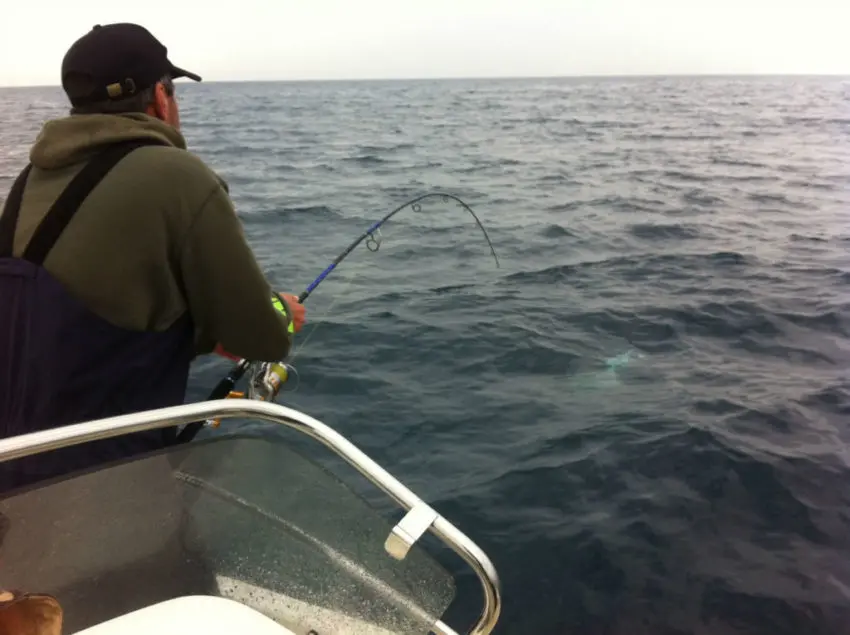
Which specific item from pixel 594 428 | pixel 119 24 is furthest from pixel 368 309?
pixel 119 24

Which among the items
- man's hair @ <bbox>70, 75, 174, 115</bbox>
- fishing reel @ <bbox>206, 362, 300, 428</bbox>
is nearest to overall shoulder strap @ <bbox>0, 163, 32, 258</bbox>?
man's hair @ <bbox>70, 75, 174, 115</bbox>

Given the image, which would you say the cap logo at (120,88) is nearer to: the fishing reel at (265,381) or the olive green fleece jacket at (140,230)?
the olive green fleece jacket at (140,230)

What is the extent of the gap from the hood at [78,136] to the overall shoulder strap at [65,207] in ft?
0.18

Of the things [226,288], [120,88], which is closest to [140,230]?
[226,288]

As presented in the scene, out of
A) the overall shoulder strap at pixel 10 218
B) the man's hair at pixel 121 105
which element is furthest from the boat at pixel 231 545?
the man's hair at pixel 121 105

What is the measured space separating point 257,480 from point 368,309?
593 cm

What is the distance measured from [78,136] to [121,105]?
0.88 feet

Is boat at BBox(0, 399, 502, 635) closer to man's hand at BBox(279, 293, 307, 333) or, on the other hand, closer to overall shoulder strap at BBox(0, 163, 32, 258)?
man's hand at BBox(279, 293, 307, 333)

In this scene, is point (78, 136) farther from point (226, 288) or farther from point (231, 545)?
point (231, 545)

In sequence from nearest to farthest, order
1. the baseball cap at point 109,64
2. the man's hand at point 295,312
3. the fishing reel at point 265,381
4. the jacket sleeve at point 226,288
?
the jacket sleeve at point 226,288
the baseball cap at point 109,64
the man's hand at point 295,312
the fishing reel at point 265,381

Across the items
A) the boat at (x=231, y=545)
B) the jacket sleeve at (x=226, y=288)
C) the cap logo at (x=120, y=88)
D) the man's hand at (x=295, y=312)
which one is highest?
the cap logo at (x=120, y=88)

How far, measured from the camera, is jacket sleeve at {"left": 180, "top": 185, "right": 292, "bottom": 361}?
2141mm

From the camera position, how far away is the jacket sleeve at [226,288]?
2141 mm

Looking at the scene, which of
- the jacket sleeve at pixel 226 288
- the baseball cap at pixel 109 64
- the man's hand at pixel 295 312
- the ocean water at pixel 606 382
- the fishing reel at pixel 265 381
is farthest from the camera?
the ocean water at pixel 606 382
